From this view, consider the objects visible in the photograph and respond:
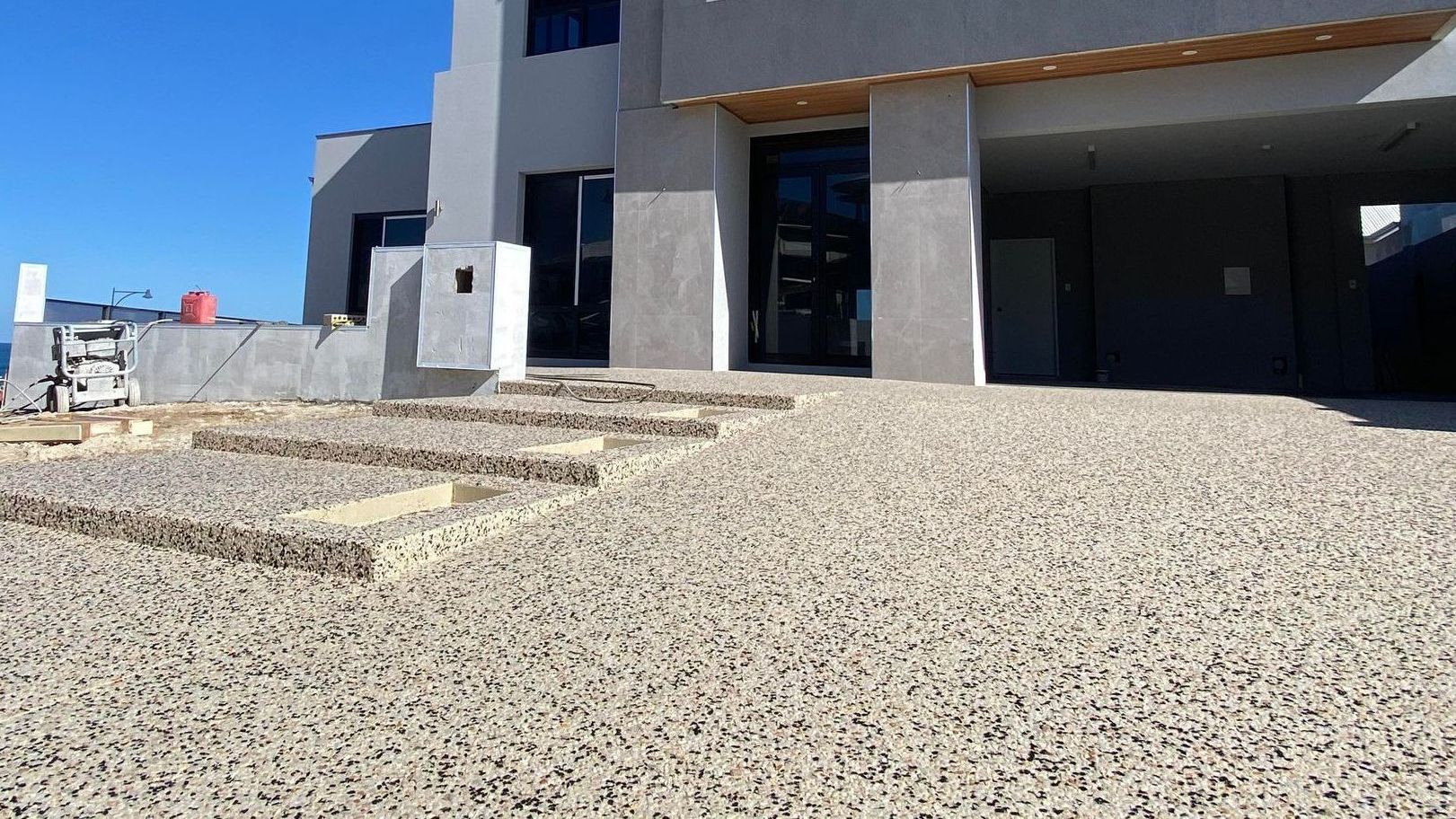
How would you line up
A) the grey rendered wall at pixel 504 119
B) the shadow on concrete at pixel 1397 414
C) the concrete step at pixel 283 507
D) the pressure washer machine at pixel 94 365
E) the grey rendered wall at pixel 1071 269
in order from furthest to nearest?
1. the grey rendered wall at pixel 1071 269
2. the grey rendered wall at pixel 504 119
3. the pressure washer machine at pixel 94 365
4. the shadow on concrete at pixel 1397 414
5. the concrete step at pixel 283 507

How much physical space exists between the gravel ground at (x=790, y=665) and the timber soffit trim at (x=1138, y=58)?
6.13m

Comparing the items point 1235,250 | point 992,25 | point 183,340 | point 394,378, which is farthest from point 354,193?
point 1235,250

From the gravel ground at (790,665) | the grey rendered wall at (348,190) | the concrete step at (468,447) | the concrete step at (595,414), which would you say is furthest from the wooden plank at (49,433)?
the grey rendered wall at (348,190)

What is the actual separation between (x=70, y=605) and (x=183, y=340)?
843 centimetres

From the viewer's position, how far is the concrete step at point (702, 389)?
5.53 metres

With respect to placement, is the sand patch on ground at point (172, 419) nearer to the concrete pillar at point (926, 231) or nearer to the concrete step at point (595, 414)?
the concrete step at point (595, 414)

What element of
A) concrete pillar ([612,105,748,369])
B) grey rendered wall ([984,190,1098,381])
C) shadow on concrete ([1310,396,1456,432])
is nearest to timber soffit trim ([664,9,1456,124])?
concrete pillar ([612,105,748,369])

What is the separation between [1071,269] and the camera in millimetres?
11828

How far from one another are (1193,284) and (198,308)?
14381mm

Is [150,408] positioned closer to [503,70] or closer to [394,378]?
[394,378]

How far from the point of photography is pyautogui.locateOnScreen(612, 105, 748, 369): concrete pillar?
916 centimetres

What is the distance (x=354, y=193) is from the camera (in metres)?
13.2

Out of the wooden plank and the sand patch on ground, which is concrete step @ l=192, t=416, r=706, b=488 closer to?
the sand patch on ground

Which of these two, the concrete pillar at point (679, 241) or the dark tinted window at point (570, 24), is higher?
the dark tinted window at point (570, 24)
